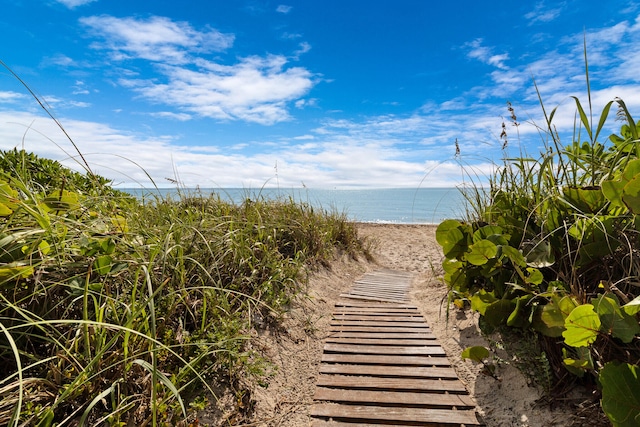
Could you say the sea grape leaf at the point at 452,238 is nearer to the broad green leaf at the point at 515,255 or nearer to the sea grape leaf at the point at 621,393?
the broad green leaf at the point at 515,255

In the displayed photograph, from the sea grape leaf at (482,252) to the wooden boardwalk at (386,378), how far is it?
38.0 inches

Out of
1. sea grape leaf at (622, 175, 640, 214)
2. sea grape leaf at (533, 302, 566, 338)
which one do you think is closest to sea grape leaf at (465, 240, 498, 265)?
sea grape leaf at (533, 302, 566, 338)

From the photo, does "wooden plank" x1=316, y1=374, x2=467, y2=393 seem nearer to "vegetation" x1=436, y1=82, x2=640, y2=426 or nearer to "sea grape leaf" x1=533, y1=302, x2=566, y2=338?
"vegetation" x1=436, y1=82, x2=640, y2=426

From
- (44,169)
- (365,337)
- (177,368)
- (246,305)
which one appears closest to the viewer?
(177,368)

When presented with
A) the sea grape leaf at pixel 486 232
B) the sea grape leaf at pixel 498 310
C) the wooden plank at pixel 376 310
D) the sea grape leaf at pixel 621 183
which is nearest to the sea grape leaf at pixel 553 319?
the sea grape leaf at pixel 498 310

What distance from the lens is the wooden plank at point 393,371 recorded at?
2.79m

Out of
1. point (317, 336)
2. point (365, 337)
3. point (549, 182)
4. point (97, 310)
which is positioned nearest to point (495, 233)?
point (549, 182)

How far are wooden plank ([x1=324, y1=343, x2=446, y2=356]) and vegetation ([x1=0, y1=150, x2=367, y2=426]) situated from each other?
0.64 meters

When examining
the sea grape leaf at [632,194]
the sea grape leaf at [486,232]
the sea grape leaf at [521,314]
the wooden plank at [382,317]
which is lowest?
the wooden plank at [382,317]

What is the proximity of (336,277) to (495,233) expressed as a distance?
11.3ft

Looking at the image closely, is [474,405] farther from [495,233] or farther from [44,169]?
[44,169]

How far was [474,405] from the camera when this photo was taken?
7.92 ft

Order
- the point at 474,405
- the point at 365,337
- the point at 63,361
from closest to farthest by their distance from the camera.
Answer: the point at 63,361, the point at 474,405, the point at 365,337

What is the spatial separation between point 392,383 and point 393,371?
17 cm
